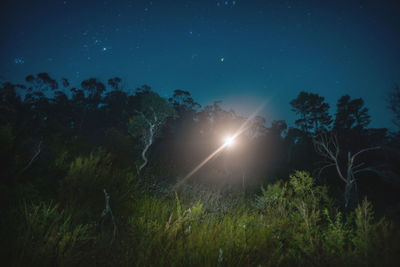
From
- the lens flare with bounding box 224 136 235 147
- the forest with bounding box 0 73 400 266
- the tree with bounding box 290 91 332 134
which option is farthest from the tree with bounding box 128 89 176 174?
the tree with bounding box 290 91 332 134

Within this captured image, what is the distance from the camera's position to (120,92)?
37094mm

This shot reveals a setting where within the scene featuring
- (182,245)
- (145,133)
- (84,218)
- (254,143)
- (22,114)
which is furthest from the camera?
(254,143)

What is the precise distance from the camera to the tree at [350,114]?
19156 mm

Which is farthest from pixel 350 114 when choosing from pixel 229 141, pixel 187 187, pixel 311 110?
pixel 187 187

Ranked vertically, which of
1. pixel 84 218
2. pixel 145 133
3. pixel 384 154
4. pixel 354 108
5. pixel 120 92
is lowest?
pixel 84 218

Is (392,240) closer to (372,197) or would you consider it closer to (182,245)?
(182,245)

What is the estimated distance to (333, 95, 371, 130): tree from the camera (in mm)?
19156

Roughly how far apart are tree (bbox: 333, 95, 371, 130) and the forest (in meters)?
0.13

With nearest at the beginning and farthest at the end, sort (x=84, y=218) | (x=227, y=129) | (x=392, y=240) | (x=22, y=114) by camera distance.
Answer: (x=392, y=240), (x=84, y=218), (x=22, y=114), (x=227, y=129)

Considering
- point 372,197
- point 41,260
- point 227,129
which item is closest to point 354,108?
point 372,197

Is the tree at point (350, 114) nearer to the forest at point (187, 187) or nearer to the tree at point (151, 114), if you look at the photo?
the forest at point (187, 187)

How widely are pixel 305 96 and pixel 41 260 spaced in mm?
28063

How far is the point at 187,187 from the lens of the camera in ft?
24.6

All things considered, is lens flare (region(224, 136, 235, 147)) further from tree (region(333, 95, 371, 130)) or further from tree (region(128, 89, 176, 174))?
tree (region(333, 95, 371, 130))
